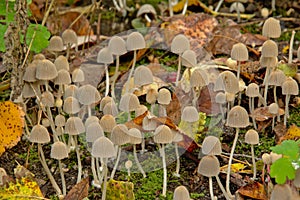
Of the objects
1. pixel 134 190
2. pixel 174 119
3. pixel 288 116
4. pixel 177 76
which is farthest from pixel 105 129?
pixel 288 116

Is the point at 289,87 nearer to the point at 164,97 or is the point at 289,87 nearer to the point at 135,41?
the point at 164,97

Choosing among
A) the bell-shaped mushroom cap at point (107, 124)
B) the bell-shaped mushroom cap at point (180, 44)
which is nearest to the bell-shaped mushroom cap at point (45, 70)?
the bell-shaped mushroom cap at point (107, 124)

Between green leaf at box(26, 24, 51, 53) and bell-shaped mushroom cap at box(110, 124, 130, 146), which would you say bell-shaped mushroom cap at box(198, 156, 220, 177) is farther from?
green leaf at box(26, 24, 51, 53)

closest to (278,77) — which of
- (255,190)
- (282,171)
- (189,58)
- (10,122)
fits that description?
(189,58)

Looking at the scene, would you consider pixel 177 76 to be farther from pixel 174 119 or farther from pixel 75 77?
pixel 75 77

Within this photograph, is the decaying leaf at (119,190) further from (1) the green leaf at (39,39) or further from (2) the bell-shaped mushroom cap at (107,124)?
(1) the green leaf at (39,39)

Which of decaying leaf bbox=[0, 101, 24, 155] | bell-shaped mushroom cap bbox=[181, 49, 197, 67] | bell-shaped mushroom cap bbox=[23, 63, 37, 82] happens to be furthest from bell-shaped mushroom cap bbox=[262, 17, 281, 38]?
decaying leaf bbox=[0, 101, 24, 155]
